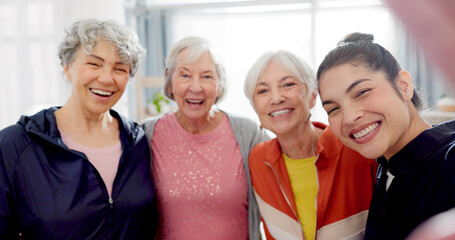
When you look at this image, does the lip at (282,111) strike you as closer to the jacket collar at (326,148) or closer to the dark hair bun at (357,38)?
the jacket collar at (326,148)

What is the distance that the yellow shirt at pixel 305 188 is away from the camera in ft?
4.81

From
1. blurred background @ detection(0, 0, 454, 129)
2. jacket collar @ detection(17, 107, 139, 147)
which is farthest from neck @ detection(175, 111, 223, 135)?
blurred background @ detection(0, 0, 454, 129)

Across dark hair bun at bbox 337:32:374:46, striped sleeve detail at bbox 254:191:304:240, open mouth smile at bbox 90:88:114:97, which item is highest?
dark hair bun at bbox 337:32:374:46

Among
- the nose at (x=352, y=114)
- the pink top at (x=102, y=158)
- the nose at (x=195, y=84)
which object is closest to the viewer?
the nose at (x=352, y=114)

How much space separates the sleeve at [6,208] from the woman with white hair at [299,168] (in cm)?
102

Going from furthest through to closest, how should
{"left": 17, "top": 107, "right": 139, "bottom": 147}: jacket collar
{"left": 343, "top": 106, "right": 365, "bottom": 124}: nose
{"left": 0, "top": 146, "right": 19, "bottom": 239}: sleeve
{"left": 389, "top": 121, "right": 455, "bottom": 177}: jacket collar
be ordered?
{"left": 17, "top": 107, "right": 139, "bottom": 147}: jacket collar
{"left": 0, "top": 146, "right": 19, "bottom": 239}: sleeve
{"left": 343, "top": 106, "right": 365, "bottom": 124}: nose
{"left": 389, "top": 121, "right": 455, "bottom": 177}: jacket collar

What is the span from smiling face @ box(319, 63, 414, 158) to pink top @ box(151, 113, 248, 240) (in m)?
0.80

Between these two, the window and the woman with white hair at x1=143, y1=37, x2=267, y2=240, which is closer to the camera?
the woman with white hair at x1=143, y1=37, x2=267, y2=240

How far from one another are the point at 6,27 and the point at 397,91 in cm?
276

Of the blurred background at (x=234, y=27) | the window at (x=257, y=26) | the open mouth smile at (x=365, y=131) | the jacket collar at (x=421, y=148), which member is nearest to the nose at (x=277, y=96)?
the open mouth smile at (x=365, y=131)

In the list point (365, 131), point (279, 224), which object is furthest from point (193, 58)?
point (365, 131)

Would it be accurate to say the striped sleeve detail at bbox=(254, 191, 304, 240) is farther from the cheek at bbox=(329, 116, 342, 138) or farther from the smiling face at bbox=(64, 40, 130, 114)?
the smiling face at bbox=(64, 40, 130, 114)

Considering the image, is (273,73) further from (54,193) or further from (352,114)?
(54,193)

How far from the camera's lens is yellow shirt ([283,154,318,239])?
1.47 metres
